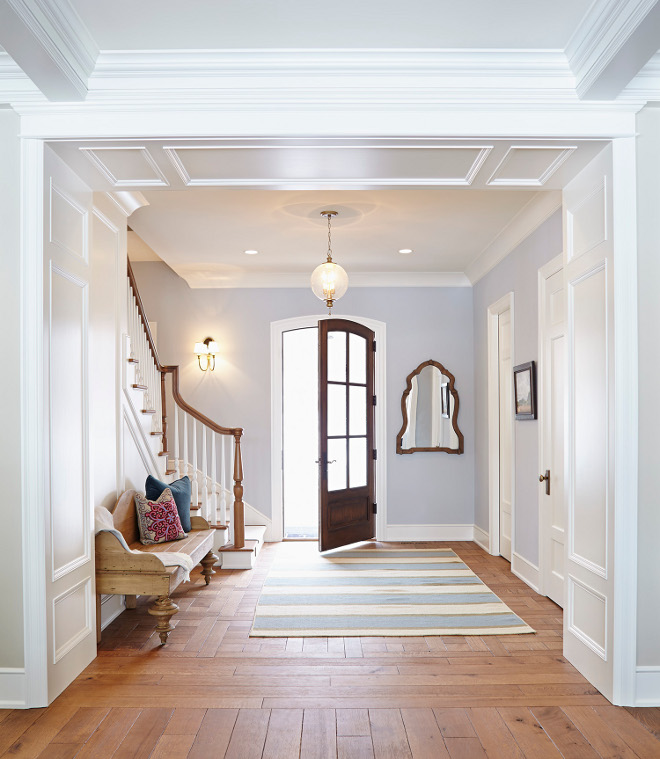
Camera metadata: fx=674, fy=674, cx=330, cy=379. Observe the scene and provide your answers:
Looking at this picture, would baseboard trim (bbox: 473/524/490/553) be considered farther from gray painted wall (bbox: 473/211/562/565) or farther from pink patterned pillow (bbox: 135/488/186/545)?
pink patterned pillow (bbox: 135/488/186/545)

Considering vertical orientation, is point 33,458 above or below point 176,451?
above

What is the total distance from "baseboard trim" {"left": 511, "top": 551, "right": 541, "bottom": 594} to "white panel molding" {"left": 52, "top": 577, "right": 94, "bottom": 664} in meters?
3.15

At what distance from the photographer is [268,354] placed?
7.52 meters

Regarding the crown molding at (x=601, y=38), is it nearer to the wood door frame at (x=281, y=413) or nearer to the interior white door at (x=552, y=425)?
the interior white door at (x=552, y=425)

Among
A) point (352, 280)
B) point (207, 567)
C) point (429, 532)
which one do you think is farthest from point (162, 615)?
point (352, 280)

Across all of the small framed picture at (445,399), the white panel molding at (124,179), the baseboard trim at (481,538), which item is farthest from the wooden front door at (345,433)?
the white panel molding at (124,179)

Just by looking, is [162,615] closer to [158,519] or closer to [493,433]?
[158,519]

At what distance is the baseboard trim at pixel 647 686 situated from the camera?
3.05 meters

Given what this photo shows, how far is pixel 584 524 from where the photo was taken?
3.40 metres

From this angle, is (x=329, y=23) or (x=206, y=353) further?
(x=206, y=353)

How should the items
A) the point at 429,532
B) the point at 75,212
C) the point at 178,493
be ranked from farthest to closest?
the point at 429,532 → the point at 178,493 → the point at 75,212

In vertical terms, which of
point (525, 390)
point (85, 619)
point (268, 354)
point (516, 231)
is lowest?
point (85, 619)

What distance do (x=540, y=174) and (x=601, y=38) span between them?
88cm

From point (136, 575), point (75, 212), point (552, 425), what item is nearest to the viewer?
point (75, 212)
